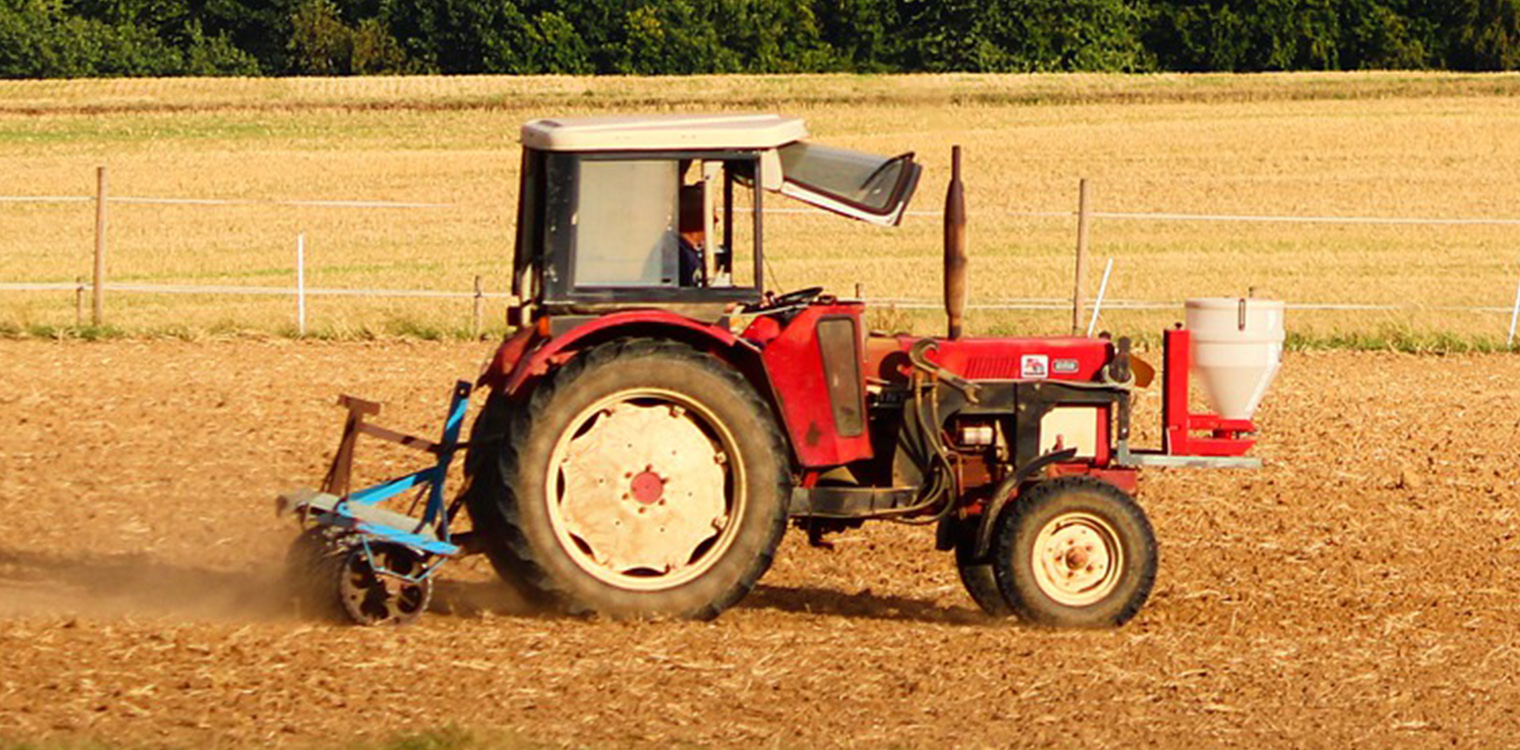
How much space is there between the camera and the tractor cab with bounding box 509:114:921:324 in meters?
7.66

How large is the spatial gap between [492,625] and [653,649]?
28.6 inches

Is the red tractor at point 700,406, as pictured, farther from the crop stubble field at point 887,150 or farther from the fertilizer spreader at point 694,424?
the crop stubble field at point 887,150

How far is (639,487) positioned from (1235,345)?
2217 mm

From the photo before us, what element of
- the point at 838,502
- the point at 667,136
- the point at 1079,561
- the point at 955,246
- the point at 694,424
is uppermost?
the point at 667,136

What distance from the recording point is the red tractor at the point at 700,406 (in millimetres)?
7613

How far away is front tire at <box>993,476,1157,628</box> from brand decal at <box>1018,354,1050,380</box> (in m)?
0.46

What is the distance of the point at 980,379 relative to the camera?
27.0 ft

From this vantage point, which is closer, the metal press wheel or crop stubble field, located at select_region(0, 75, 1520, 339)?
the metal press wheel

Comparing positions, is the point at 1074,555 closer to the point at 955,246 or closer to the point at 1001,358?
the point at 1001,358

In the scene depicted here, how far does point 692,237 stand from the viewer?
25.7ft

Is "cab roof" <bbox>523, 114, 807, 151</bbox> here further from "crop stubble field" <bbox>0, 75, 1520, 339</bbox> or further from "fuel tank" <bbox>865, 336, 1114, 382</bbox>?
"crop stubble field" <bbox>0, 75, 1520, 339</bbox>

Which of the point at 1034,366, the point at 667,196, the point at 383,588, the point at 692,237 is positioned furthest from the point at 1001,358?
the point at 383,588

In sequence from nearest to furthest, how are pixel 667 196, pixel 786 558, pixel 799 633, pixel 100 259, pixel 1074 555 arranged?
pixel 667 196 → pixel 799 633 → pixel 1074 555 → pixel 786 558 → pixel 100 259

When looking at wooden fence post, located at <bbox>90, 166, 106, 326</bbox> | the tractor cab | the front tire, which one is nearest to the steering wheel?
the tractor cab
